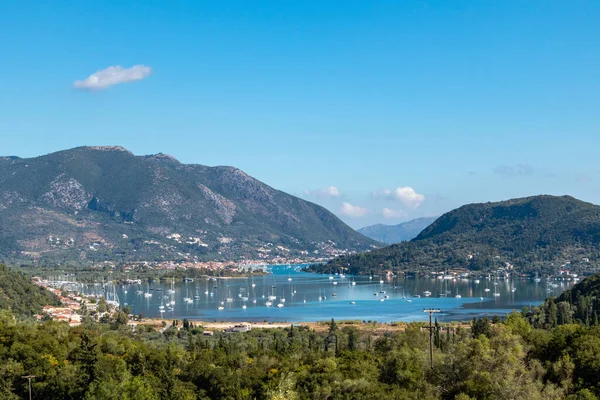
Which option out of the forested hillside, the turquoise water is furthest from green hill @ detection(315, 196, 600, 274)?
the forested hillside

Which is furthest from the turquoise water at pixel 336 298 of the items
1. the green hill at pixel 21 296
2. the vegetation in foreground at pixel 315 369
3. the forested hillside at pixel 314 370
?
the forested hillside at pixel 314 370

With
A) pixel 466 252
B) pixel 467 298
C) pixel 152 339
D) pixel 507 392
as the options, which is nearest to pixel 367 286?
pixel 467 298

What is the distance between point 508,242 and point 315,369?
135 meters

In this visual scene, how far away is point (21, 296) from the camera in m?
68.3

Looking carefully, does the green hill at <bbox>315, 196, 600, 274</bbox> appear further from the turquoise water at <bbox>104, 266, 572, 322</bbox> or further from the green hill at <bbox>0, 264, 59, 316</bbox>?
the green hill at <bbox>0, 264, 59, 316</bbox>

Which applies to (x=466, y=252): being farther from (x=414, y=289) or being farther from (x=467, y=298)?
(x=467, y=298)

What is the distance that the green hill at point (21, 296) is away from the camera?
2484 inches

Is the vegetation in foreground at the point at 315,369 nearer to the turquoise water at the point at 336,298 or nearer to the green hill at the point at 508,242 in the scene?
the turquoise water at the point at 336,298

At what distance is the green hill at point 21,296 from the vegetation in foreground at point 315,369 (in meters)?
23.6

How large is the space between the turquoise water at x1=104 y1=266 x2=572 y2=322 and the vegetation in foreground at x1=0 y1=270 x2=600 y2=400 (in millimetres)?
33891

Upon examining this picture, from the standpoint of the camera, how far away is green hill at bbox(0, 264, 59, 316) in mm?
63100

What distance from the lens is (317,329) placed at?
197 feet

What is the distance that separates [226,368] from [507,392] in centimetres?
1351

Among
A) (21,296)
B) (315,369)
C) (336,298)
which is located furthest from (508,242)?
(315,369)
